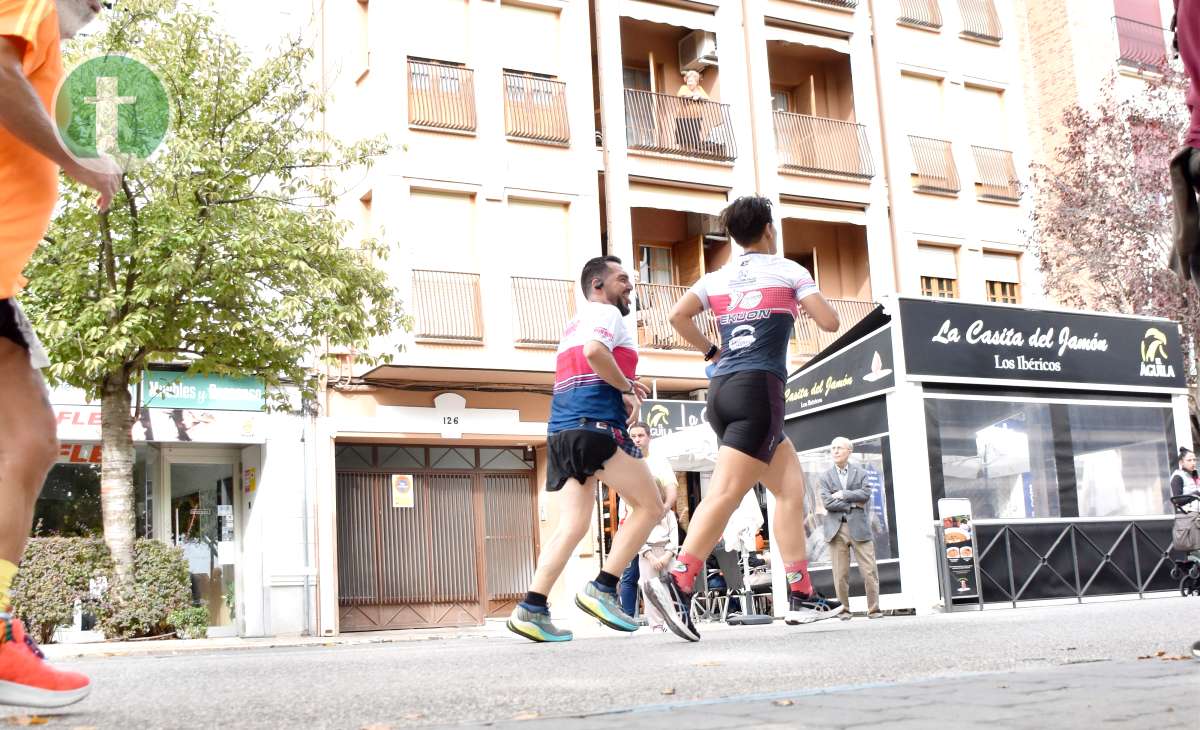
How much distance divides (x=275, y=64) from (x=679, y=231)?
12100mm

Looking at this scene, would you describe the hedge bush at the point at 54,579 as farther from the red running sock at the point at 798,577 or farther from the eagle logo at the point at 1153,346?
the eagle logo at the point at 1153,346

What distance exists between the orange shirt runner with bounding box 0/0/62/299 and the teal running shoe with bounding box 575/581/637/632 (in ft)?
13.9

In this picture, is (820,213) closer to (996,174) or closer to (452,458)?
(996,174)

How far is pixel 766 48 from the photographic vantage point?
28266 mm

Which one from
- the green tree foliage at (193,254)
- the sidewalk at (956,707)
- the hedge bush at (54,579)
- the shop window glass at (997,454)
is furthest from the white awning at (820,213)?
the sidewalk at (956,707)

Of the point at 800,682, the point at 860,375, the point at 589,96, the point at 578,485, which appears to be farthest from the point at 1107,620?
the point at 589,96

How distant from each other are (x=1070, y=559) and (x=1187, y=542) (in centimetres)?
157

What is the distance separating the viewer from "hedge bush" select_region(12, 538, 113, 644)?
1524 cm

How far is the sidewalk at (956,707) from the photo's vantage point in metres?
3.38

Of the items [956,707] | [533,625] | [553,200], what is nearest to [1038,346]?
Result: [533,625]

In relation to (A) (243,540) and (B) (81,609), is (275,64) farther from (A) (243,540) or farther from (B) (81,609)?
(A) (243,540)

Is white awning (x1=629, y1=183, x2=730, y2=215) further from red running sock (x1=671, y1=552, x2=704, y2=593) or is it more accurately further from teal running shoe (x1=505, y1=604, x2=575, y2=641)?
red running sock (x1=671, y1=552, x2=704, y2=593)

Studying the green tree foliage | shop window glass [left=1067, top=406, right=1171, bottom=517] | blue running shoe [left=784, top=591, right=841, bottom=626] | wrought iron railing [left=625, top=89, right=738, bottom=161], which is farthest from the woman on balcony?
blue running shoe [left=784, top=591, right=841, bottom=626]

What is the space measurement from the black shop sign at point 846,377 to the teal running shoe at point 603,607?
852cm
